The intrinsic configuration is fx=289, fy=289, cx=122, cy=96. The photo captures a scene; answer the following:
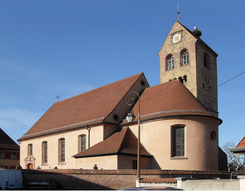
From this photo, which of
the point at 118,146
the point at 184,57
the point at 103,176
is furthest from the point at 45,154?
the point at 184,57

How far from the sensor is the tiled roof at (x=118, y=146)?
78.0 feet

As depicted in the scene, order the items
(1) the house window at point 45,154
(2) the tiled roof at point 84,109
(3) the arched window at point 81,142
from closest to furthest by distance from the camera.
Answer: (3) the arched window at point 81,142
(2) the tiled roof at point 84,109
(1) the house window at point 45,154

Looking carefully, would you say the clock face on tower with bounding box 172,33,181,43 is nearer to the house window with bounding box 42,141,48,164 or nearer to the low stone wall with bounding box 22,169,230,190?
the low stone wall with bounding box 22,169,230,190

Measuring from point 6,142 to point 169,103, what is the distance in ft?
110

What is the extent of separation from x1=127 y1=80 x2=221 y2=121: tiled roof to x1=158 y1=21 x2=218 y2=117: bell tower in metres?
6.76

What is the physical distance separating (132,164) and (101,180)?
5.18 meters

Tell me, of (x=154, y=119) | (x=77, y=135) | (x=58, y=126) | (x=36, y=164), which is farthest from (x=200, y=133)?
(x=36, y=164)

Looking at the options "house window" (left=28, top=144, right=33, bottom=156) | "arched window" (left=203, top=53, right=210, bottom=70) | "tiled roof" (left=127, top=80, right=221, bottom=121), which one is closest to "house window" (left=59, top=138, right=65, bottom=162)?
"house window" (left=28, top=144, right=33, bottom=156)

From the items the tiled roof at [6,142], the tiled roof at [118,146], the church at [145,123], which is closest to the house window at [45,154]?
the church at [145,123]

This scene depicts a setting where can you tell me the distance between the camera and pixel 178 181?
14.8 metres

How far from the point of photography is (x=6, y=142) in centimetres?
4844

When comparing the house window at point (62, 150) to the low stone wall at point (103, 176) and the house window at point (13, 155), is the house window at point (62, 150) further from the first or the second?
the house window at point (13, 155)

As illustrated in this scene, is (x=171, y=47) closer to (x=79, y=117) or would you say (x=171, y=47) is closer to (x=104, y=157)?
(x=79, y=117)

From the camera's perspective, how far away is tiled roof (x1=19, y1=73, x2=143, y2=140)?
29.8 metres
